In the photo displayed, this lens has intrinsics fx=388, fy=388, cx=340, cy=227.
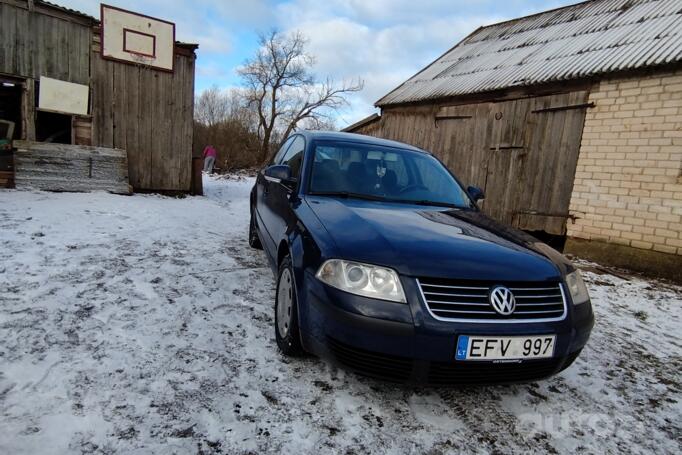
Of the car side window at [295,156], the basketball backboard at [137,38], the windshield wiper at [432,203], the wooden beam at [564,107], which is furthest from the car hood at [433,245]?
the basketball backboard at [137,38]

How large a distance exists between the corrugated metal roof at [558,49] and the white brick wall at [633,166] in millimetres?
537

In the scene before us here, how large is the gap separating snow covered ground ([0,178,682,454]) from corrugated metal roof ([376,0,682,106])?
17.8 ft

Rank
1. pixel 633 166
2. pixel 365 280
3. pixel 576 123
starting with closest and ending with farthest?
pixel 365 280 → pixel 633 166 → pixel 576 123

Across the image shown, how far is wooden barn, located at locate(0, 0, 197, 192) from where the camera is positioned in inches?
308

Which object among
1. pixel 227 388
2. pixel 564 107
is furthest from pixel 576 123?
pixel 227 388

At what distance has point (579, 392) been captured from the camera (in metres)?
2.49

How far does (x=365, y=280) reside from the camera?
196 centimetres

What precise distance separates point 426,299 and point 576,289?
103cm

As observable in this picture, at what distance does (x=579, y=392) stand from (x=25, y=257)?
15.9ft

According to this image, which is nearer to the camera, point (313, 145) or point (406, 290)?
point (406, 290)

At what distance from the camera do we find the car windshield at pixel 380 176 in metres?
3.05

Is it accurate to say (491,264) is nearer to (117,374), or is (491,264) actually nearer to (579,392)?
(579,392)

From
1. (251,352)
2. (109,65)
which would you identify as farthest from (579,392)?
(109,65)

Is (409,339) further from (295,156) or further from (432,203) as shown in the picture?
(295,156)
